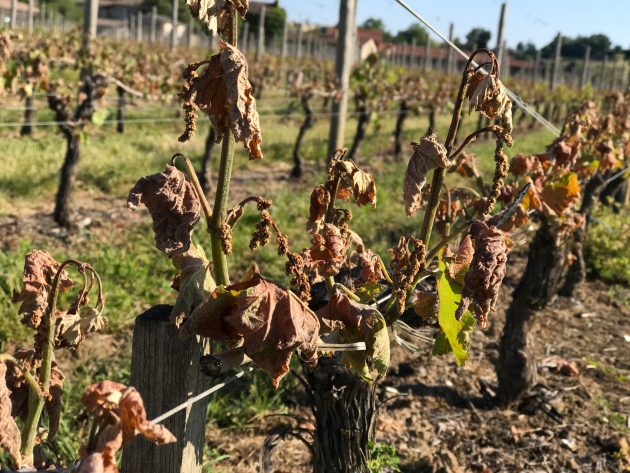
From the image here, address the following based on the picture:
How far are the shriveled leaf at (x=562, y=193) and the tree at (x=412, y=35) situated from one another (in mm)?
77570

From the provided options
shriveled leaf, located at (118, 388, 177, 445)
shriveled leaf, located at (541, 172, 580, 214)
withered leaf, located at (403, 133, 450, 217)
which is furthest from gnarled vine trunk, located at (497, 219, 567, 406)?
shriveled leaf, located at (118, 388, 177, 445)

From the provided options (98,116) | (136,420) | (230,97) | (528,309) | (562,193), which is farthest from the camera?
(98,116)

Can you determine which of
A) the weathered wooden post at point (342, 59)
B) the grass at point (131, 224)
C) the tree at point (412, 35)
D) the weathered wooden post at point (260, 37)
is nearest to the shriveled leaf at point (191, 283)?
the grass at point (131, 224)

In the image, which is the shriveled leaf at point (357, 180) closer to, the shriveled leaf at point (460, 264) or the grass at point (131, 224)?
the shriveled leaf at point (460, 264)

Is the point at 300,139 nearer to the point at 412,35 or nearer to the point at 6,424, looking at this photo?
the point at 6,424

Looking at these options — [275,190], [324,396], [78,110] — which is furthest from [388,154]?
[324,396]

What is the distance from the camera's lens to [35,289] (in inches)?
66.1

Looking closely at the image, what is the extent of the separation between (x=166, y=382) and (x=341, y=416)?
0.77 metres

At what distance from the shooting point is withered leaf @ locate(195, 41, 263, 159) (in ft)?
4.56

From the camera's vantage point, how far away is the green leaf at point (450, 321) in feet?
6.22

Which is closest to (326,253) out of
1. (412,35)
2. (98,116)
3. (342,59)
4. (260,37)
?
(98,116)

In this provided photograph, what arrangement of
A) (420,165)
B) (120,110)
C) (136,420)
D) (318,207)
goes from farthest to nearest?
(120,110) → (318,207) → (420,165) → (136,420)

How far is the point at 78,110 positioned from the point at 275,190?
3.12m

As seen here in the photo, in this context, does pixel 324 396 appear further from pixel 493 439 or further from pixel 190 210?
pixel 493 439
